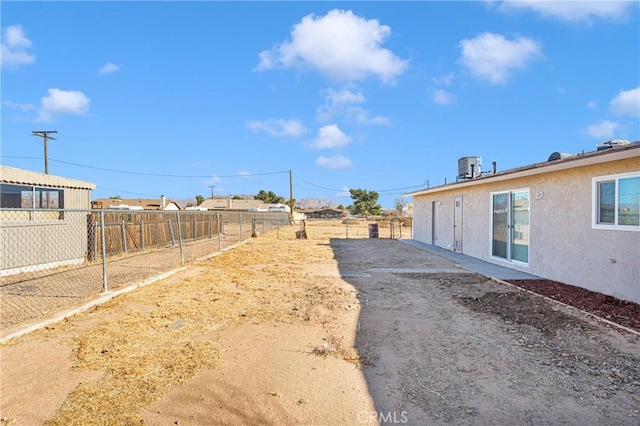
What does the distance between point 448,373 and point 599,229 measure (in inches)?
209

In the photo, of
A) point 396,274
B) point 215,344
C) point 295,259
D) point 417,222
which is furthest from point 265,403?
point 417,222

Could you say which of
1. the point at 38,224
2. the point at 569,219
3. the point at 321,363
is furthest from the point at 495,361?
the point at 38,224

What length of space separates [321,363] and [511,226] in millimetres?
8405

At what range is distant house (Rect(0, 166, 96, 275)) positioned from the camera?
9.25m

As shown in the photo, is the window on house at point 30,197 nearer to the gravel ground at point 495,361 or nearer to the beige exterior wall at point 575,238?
the gravel ground at point 495,361

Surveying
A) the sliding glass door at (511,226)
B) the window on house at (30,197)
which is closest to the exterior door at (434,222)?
the sliding glass door at (511,226)

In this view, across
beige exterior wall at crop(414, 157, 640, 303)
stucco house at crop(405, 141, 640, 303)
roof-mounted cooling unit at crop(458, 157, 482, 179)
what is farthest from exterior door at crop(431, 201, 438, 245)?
beige exterior wall at crop(414, 157, 640, 303)

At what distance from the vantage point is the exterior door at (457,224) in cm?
1389

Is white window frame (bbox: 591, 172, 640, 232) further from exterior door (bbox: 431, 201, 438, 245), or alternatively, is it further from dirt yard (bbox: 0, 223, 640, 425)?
exterior door (bbox: 431, 201, 438, 245)

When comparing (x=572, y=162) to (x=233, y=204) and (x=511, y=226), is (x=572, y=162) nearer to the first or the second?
(x=511, y=226)

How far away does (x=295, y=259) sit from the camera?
40.4 feet

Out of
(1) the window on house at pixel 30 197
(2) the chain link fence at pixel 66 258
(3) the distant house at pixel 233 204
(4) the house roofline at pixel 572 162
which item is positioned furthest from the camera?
(3) the distant house at pixel 233 204

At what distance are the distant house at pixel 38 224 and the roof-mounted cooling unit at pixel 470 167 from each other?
40.7 ft

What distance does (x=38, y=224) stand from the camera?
10.0 metres
